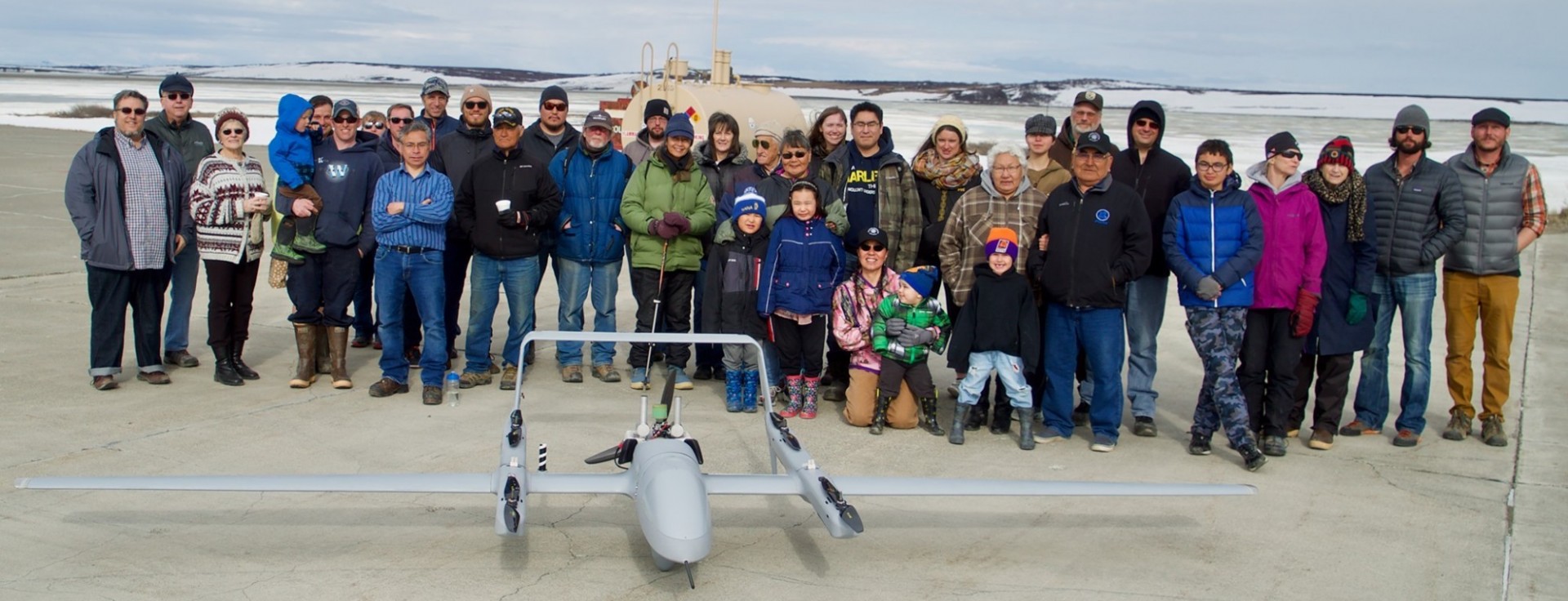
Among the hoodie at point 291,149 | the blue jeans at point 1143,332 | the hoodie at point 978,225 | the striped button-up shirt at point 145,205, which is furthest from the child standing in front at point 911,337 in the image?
the striped button-up shirt at point 145,205

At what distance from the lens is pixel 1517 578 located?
493 cm

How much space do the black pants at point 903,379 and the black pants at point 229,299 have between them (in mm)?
4150

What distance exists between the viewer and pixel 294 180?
7.41m

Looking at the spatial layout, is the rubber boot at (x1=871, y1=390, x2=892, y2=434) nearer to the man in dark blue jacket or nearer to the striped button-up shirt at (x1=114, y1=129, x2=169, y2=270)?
the man in dark blue jacket

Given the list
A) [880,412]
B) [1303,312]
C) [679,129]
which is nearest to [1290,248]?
[1303,312]

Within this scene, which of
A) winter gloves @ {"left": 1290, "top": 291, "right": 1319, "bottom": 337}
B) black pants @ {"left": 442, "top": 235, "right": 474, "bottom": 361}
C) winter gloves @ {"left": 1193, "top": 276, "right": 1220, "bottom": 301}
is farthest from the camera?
black pants @ {"left": 442, "top": 235, "right": 474, "bottom": 361}

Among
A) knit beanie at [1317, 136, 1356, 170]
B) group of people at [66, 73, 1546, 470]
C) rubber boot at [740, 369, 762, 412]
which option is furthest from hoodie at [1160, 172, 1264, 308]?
rubber boot at [740, 369, 762, 412]

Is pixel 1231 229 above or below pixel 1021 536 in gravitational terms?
above

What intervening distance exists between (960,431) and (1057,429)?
0.59m

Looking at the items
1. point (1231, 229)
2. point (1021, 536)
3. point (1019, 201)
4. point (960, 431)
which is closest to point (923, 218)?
point (1019, 201)

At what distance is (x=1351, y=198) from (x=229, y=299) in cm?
695

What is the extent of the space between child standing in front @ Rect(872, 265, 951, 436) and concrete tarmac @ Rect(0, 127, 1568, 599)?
0.99 ft

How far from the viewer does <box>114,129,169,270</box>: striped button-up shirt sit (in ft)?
24.0

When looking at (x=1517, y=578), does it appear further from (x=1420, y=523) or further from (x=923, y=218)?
(x=923, y=218)
